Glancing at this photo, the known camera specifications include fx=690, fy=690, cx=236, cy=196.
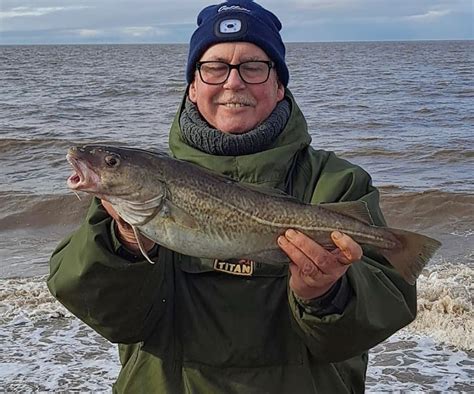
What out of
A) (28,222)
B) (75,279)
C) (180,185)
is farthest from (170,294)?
(28,222)

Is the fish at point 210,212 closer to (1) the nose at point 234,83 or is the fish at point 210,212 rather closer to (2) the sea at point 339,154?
(1) the nose at point 234,83

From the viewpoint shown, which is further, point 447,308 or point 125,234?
point 447,308

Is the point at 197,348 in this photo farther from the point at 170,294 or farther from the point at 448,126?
the point at 448,126

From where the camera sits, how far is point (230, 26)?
3492mm

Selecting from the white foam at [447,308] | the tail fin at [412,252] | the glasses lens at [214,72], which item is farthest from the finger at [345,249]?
the white foam at [447,308]

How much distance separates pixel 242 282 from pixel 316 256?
51cm

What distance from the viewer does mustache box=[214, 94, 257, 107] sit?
3.40 meters

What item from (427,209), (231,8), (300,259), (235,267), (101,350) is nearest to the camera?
(300,259)

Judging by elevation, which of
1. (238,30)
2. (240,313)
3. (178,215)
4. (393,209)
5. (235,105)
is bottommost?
(393,209)

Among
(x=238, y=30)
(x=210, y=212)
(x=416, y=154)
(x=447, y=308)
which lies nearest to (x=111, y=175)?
(x=210, y=212)

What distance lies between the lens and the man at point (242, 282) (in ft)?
9.65

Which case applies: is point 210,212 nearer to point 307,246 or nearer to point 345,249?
point 307,246

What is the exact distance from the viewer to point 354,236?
2.92m

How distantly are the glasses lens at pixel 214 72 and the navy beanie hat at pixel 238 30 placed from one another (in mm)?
105
